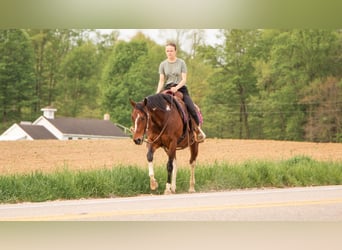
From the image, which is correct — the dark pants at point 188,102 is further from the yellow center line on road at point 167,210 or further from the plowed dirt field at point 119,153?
the yellow center line on road at point 167,210

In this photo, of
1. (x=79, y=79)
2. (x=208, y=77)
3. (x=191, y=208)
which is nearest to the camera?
(x=191, y=208)

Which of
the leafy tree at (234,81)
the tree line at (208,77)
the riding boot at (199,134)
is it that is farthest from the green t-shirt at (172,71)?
the leafy tree at (234,81)

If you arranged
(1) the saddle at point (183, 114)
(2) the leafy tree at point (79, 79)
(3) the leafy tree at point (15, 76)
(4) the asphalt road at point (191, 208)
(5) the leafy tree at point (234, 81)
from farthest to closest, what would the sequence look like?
(5) the leafy tree at point (234, 81), (2) the leafy tree at point (79, 79), (3) the leafy tree at point (15, 76), (1) the saddle at point (183, 114), (4) the asphalt road at point (191, 208)

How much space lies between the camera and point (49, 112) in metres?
7.01

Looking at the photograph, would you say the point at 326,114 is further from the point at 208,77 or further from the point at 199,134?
the point at 199,134

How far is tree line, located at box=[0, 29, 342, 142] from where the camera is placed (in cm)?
704

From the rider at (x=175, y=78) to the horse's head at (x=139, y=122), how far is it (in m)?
0.58

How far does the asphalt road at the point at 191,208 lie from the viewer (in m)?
5.26

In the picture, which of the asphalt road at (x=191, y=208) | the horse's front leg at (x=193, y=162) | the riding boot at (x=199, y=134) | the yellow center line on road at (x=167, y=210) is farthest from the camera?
the riding boot at (x=199, y=134)

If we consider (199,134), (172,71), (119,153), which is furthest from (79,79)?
(199,134)

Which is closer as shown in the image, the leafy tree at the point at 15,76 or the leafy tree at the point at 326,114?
the leafy tree at the point at 15,76

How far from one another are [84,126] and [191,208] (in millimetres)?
2021
